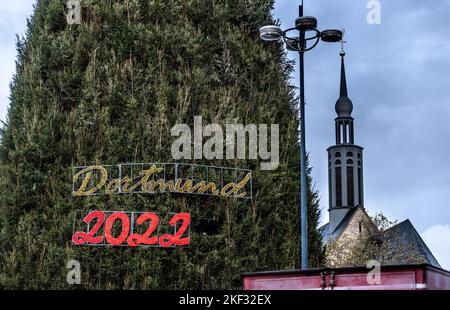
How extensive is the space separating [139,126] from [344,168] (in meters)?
84.7

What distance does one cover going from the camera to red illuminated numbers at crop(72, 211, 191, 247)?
23453mm

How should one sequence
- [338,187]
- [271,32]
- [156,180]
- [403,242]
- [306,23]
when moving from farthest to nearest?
[338,187]
[403,242]
[156,180]
[271,32]
[306,23]

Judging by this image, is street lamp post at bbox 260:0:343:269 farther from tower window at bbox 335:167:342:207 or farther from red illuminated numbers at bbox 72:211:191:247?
tower window at bbox 335:167:342:207

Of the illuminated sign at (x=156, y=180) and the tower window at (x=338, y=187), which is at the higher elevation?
the tower window at (x=338, y=187)

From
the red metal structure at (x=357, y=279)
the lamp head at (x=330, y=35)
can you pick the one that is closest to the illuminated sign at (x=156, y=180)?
the lamp head at (x=330, y=35)

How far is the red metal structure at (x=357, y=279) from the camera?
1303cm

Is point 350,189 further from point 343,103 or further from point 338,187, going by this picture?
point 343,103

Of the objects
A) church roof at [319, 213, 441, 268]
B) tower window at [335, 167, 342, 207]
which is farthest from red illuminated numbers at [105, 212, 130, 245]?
tower window at [335, 167, 342, 207]

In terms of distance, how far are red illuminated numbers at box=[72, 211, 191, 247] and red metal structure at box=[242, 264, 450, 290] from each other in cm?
911

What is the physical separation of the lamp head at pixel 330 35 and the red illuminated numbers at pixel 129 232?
272 inches

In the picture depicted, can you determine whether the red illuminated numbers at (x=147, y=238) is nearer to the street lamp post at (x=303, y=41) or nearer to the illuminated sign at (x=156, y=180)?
the illuminated sign at (x=156, y=180)

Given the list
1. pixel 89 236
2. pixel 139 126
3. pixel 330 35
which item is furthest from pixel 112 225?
pixel 330 35

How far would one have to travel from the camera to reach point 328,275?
45.4 feet

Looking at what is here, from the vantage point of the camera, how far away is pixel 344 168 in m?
107
